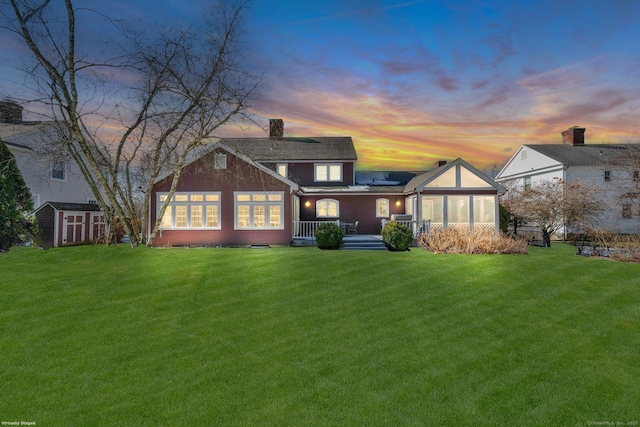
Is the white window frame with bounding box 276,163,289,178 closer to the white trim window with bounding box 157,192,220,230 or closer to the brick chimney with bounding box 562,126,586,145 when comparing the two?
the white trim window with bounding box 157,192,220,230

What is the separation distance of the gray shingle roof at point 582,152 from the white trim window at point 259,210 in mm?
24416

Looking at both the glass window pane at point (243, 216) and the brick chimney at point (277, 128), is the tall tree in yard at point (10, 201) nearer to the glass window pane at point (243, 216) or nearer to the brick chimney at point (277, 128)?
the glass window pane at point (243, 216)

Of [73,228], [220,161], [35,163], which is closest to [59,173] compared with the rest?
[35,163]

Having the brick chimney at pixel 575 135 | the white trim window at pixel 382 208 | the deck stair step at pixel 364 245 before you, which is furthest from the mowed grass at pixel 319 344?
the brick chimney at pixel 575 135

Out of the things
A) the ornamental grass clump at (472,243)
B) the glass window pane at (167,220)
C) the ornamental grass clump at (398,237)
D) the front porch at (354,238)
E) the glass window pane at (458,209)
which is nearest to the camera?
the ornamental grass clump at (472,243)

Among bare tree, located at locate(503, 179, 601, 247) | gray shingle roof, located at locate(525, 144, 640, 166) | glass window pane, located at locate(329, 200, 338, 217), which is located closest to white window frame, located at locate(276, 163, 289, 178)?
glass window pane, located at locate(329, 200, 338, 217)

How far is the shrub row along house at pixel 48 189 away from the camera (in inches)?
810

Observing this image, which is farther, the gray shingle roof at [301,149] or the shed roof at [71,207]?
the gray shingle roof at [301,149]

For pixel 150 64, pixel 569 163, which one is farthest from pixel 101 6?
pixel 569 163

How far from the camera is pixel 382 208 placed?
2700 centimetres

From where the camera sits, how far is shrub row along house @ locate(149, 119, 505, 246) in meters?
21.2

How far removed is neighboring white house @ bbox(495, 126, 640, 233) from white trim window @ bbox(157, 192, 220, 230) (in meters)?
25.4

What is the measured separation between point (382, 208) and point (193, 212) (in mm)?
12689

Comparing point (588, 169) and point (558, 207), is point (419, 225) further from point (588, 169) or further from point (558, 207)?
point (588, 169)
